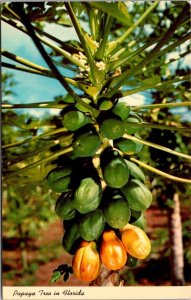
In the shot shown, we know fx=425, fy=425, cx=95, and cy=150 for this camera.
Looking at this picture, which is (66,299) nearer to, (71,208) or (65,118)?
(71,208)

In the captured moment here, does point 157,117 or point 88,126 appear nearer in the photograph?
point 88,126

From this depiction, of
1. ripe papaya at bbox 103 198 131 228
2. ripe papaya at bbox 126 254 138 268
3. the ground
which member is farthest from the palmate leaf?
the ground

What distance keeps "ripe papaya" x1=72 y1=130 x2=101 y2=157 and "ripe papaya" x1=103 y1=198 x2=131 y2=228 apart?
196mm

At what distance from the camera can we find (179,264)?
3291 mm

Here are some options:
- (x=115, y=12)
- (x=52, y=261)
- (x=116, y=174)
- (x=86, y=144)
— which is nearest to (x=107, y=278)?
(x=116, y=174)

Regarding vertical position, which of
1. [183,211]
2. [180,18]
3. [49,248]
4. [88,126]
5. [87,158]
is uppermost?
[180,18]

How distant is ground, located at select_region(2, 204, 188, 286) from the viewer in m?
5.98

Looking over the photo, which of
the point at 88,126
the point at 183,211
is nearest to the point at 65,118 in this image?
the point at 88,126

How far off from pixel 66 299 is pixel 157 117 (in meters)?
1.48

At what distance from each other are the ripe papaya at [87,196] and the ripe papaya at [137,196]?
0.10 m

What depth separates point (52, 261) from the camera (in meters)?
7.45

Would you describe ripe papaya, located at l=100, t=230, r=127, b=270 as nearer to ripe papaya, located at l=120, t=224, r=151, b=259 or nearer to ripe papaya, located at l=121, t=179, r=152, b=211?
ripe papaya, located at l=120, t=224, r=151, b=259

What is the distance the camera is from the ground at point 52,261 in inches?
235

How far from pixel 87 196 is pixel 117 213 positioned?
115 millimetres
